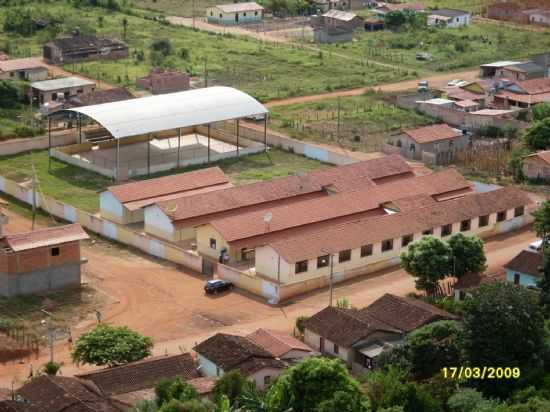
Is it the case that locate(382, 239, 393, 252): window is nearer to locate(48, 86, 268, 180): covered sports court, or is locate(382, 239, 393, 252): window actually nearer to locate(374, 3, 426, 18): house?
locate(48, 86, 268, 180): covered sports court

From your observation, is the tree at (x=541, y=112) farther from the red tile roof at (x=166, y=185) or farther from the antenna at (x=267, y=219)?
the antenna at (x=267, y=219)

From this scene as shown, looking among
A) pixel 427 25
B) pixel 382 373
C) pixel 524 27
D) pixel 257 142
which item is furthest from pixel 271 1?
pixel 382 373

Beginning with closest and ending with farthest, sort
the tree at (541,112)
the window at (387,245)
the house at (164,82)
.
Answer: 1. the window at (387,245)
2. the tree at (541,112)
3. the house at (164,82)

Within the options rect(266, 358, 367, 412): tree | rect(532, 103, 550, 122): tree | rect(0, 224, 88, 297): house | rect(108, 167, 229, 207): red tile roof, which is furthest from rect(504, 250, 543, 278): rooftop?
rect(532, 103, 550, 122): tree

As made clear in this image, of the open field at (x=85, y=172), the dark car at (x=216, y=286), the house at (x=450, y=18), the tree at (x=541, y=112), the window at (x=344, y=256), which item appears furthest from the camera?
the house at (x=450, y=18)

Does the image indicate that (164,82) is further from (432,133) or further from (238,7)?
(238,7)

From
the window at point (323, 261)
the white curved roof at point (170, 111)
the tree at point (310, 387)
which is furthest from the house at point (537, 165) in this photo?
the tree at point (310, 387)

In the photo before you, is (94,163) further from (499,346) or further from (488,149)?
(499,346)
